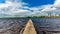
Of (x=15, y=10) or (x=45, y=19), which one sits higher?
(x=15, y=10)

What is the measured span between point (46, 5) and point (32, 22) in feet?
1.45

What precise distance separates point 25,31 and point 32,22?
233 millimetres

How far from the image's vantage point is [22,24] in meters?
2.49

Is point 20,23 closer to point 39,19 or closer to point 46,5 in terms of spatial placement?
point 39,19

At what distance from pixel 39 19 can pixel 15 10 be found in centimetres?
52

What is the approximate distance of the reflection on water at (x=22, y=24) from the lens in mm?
2463

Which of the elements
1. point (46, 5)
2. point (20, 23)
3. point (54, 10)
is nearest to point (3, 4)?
point (20, 23)

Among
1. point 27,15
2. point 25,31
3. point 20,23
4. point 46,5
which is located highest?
point 46,5

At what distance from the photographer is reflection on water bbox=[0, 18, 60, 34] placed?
97.0 inches

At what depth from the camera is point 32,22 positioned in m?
2.49

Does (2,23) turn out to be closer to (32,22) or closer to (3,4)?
(3,4)

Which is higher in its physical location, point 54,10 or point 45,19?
point 54,10

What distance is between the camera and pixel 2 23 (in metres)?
2.46

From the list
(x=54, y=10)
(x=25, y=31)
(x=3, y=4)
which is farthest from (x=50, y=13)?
(x=3, y=4)
